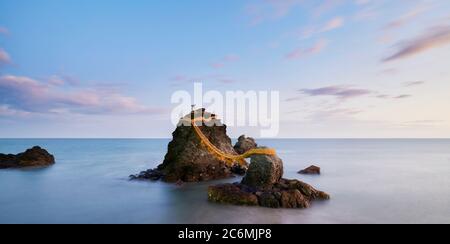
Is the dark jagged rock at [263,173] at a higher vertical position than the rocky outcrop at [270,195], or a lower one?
higher

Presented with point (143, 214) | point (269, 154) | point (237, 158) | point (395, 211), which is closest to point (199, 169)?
point (237, 158)

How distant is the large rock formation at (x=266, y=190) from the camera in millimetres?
13133

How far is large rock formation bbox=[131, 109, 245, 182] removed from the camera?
20094mm

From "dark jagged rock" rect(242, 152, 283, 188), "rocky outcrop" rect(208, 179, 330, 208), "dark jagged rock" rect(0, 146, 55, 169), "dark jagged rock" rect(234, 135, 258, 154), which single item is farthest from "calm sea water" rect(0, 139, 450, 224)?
"dark jagged rock" rect(234, 135, 258, 154)

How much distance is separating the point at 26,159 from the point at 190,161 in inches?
731

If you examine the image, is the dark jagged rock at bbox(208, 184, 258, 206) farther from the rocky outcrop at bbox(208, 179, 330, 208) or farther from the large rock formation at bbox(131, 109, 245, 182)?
the large rock formation at bbox(131, 109, 245, 182)

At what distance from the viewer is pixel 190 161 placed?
2023 centimetres

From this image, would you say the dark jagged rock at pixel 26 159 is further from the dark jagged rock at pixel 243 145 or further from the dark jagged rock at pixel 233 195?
the dark jagged rock at pixel 233 195

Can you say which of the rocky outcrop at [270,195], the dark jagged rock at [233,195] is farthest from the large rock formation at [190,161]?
the rocky outcrop at [270,195]

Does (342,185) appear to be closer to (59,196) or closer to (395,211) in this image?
(395,211)

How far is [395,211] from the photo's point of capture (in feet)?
44.7

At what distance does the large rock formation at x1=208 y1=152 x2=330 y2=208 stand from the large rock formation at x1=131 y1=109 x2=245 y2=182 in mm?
5631

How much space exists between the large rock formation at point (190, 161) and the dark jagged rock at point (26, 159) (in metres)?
13.4

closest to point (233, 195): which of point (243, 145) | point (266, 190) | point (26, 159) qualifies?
point (266, 190)
